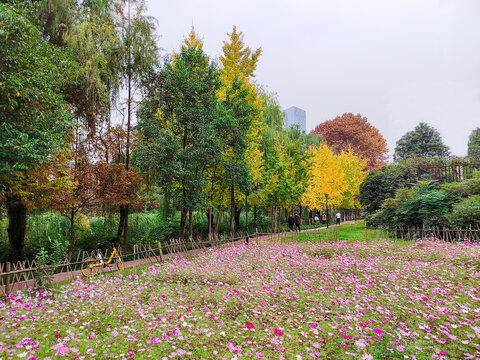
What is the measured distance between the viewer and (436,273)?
6.92 metres

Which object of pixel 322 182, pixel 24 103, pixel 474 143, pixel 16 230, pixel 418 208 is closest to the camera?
pixel 24 103

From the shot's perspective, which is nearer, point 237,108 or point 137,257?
point 137,257

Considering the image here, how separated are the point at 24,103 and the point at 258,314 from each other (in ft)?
23.6

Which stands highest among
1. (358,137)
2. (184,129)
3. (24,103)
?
(358,137)

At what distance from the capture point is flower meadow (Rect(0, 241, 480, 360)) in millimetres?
3688

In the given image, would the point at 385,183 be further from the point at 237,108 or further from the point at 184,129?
the point at 184,129

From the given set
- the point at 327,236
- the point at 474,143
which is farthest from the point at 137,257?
the point at 474,143

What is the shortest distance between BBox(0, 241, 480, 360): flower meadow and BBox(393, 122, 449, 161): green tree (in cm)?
4028

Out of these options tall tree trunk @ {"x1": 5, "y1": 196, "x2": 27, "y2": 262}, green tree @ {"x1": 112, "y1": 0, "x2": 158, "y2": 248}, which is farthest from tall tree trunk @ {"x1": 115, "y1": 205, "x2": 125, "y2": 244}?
tall tree trunk @ {"x1": 5, "y1": 196, "x2": 27, "y2": 262}

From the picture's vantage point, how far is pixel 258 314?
4867 millimetres

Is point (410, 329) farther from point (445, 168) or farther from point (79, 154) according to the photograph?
point (445, 168)

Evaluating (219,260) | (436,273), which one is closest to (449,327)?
(436,273)

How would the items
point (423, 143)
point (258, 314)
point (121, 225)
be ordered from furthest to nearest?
point (423, 143), point (121, 225), point (258, 314)

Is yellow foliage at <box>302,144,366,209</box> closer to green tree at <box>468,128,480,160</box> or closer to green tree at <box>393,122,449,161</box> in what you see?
green tree at <box>393,122,449,161</box>
